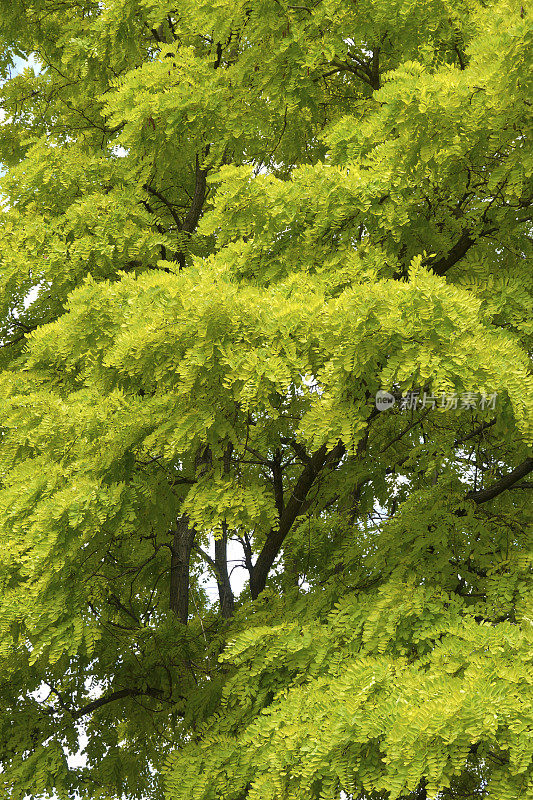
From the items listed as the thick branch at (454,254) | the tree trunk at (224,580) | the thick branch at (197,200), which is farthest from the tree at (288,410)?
the tree trunk at (224,580)

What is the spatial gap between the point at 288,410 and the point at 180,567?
124 inches

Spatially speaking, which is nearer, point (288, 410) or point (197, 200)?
point (288, 410)

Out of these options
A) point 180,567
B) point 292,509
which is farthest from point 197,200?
point 180,567

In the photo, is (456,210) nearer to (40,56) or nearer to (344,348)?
(344,348)

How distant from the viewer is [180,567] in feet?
30.1

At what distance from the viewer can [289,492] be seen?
9.21 metres

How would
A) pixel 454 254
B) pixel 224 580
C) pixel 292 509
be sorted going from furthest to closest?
1. pixel 224 580
2. pixel 292 509
3. pixel 454 254

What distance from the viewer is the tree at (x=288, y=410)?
5.13 metres

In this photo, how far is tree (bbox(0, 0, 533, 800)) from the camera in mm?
5133

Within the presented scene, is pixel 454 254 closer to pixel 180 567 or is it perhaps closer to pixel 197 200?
pixel 197 200

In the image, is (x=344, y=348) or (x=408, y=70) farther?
(x=408, y=70)

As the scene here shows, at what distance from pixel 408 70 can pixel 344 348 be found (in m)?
2.43

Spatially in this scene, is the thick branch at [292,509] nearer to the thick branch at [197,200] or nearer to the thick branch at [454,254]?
the thick branch at [454,254]

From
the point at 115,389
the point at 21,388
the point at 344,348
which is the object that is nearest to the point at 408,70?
the point at 344,348
